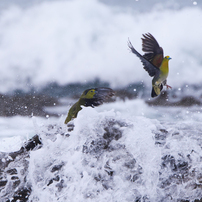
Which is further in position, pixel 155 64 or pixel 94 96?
pixel 155 64

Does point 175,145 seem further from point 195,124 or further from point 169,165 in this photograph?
point 195,124

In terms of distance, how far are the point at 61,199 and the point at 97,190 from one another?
50 cm

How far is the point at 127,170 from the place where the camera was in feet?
10.6

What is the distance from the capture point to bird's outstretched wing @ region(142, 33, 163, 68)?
5.74 metres

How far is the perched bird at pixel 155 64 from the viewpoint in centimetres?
544

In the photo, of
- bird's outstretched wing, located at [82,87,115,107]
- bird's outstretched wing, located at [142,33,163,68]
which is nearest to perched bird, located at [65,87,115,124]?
bird's outstretched wing, located at [82,87,115,107]

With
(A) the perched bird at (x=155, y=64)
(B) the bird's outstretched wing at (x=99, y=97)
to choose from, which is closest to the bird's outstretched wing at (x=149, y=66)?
(A) the perched bird at (x=155, y=64)

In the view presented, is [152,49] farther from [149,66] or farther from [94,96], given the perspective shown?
[94,96]

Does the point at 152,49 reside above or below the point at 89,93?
above

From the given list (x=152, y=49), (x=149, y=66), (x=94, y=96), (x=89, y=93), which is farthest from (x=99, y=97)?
(x=152, y=49)

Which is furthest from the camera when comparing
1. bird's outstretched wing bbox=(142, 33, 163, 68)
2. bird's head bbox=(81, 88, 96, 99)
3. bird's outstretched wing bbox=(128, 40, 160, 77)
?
bird's outstretched wing bbox=(142, 33, 163, 68)

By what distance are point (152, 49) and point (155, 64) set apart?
1.37 feet

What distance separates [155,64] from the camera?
5.73 m

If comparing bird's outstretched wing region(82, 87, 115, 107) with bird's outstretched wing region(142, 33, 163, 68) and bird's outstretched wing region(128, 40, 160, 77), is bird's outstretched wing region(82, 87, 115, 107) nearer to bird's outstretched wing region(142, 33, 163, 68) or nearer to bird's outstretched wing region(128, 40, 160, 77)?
bird's outstretched wing region(128, 40, 160, 77)
